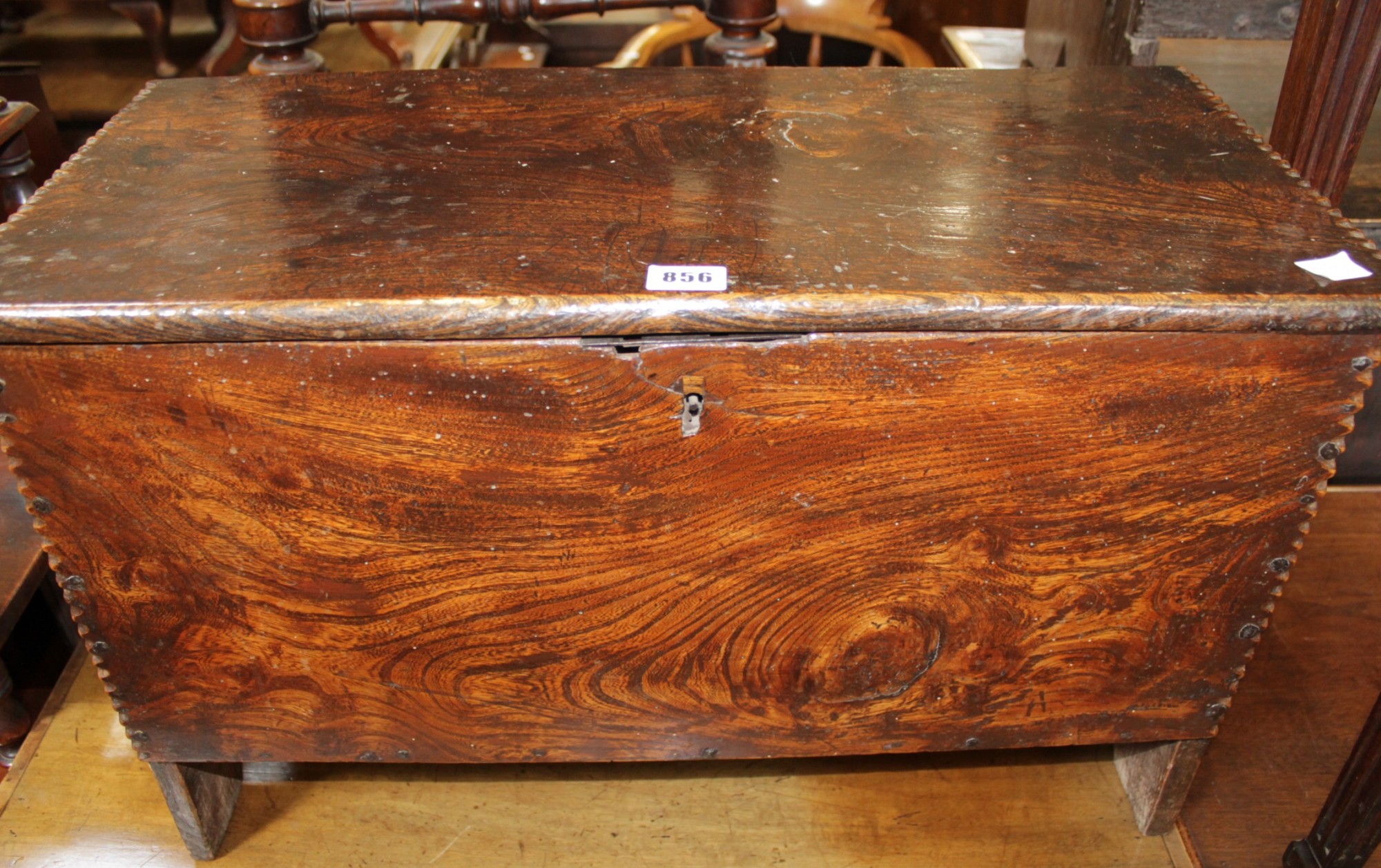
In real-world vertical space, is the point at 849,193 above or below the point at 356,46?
above

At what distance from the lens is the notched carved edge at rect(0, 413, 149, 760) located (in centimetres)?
98

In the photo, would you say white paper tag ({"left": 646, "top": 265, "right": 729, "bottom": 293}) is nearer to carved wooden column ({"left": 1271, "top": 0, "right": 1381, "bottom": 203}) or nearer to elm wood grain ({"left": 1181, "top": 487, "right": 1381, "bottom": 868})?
carved wooden column ({"left": 1271, "top": 0, "right": 1381, "bottom": 203})

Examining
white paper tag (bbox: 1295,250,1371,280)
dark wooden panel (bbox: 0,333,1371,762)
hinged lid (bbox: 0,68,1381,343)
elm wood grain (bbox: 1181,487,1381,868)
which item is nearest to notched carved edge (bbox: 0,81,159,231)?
hinged lid (bbox: 0,68,1381,343)

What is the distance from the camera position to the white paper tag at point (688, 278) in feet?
3.02

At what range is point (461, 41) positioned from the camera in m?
2.73

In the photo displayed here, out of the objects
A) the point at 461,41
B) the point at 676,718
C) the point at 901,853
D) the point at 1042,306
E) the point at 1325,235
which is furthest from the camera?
the point at 461,41

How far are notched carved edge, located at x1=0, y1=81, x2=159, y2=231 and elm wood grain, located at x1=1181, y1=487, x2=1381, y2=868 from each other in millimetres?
1305

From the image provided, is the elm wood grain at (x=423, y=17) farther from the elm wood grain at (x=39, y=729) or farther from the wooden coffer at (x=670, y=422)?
the elm wood grain at (x=39, y=729)

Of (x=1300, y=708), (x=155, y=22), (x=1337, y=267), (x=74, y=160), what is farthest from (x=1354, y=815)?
(x=155, y=22)

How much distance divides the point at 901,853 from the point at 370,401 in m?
0.75

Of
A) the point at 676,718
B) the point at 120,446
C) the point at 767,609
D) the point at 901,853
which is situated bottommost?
the point at 901,853

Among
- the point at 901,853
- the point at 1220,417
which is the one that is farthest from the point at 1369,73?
the point at 901,853

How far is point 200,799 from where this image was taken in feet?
4.09

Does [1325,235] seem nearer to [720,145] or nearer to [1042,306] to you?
[1042,306]
